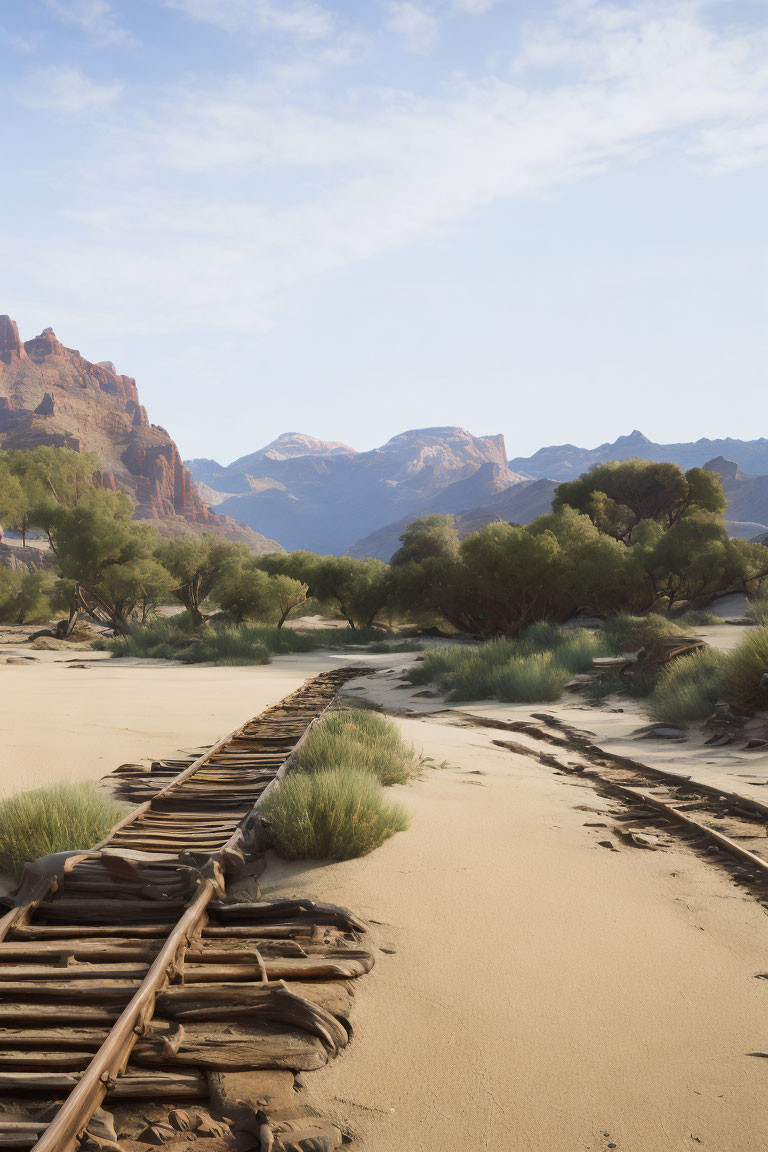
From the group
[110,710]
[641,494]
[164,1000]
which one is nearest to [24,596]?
[110,710]

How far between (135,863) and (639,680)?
1330 centimetres

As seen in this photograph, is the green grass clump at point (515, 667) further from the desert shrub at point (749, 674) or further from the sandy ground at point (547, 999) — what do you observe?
the sandy ground at point (547, 999)

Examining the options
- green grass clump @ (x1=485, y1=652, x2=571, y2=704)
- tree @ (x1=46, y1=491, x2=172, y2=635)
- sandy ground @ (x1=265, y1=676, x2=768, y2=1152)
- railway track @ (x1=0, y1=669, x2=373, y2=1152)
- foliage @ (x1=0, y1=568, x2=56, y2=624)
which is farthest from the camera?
foliage @ (x1=0, y1=568, x2=56, y2=624)

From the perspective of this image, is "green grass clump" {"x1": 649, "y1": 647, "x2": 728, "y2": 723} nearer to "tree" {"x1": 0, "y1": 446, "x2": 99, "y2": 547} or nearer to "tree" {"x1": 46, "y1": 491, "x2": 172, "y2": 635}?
"tree" {"x1": 46, "y1": 491, "x2": 172, "y2": 635}

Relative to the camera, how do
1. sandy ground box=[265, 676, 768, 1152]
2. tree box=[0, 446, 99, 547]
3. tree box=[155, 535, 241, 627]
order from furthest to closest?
tree box=[0, 446, 99, 547]
tree box=[155, 535, 241, 627]
sandy ground box=[265, 676, 768, 1152]

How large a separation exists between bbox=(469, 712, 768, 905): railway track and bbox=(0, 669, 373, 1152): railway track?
3216 millimetres

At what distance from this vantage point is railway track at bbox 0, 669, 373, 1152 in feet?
8.75

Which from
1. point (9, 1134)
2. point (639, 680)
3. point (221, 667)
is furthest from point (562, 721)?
point (221, 667)

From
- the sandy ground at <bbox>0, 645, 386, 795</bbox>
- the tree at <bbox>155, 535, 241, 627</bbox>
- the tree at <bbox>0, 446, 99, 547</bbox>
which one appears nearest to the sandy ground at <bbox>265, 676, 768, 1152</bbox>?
the sandy ground at <bbox>0, 645, 386, 795</bbox>

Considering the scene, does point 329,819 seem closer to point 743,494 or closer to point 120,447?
point 743,494

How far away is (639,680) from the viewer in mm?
16062

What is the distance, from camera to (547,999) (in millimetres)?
3773

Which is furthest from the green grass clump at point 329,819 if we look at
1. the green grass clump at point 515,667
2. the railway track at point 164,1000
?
the green grass clump at point 515,667

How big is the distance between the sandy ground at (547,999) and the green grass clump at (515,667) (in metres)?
10.7
